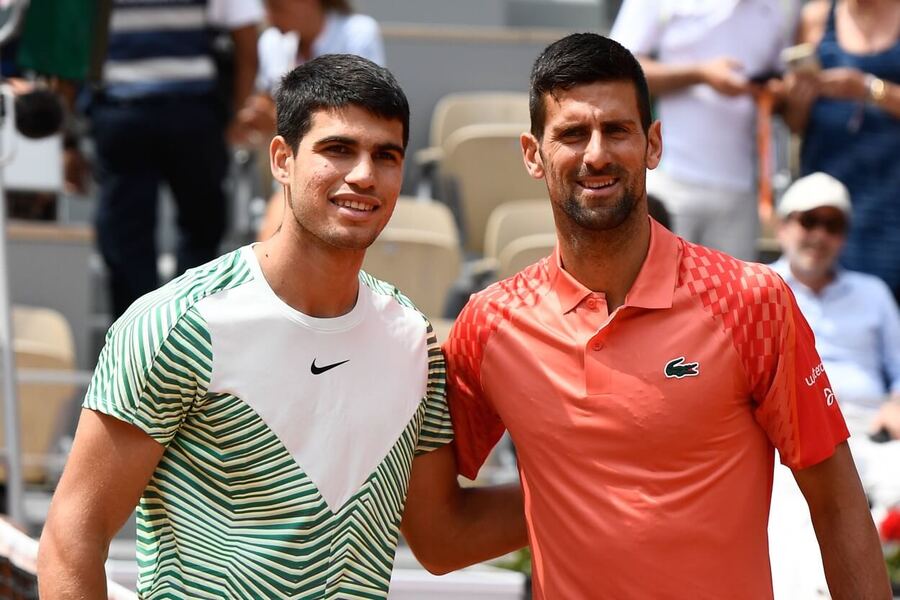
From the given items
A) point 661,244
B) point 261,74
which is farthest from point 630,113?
point 261,74

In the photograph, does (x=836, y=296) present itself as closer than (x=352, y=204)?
→ No

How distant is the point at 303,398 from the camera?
9.70ft

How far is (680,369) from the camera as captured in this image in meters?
3.01

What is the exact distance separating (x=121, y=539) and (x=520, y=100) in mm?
3951

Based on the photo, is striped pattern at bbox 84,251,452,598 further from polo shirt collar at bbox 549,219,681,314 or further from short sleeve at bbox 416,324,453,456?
polo shirt collar at bbox 549,219,681,314

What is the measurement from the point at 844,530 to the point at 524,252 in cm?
345

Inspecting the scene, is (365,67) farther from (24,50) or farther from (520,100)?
(520,100)

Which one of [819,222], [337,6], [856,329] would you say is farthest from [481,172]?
[856,329]

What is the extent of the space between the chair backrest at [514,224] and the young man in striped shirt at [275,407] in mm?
3886

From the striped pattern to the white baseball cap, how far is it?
3.31 m

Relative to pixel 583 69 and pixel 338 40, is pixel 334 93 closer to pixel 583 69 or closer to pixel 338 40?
pixel 583 69

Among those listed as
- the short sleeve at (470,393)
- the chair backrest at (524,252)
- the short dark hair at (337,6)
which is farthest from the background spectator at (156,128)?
the short sleeve at (470,393)

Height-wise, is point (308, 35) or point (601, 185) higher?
point (601, 185)

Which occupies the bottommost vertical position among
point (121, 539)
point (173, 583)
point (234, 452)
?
point (121, 539)
